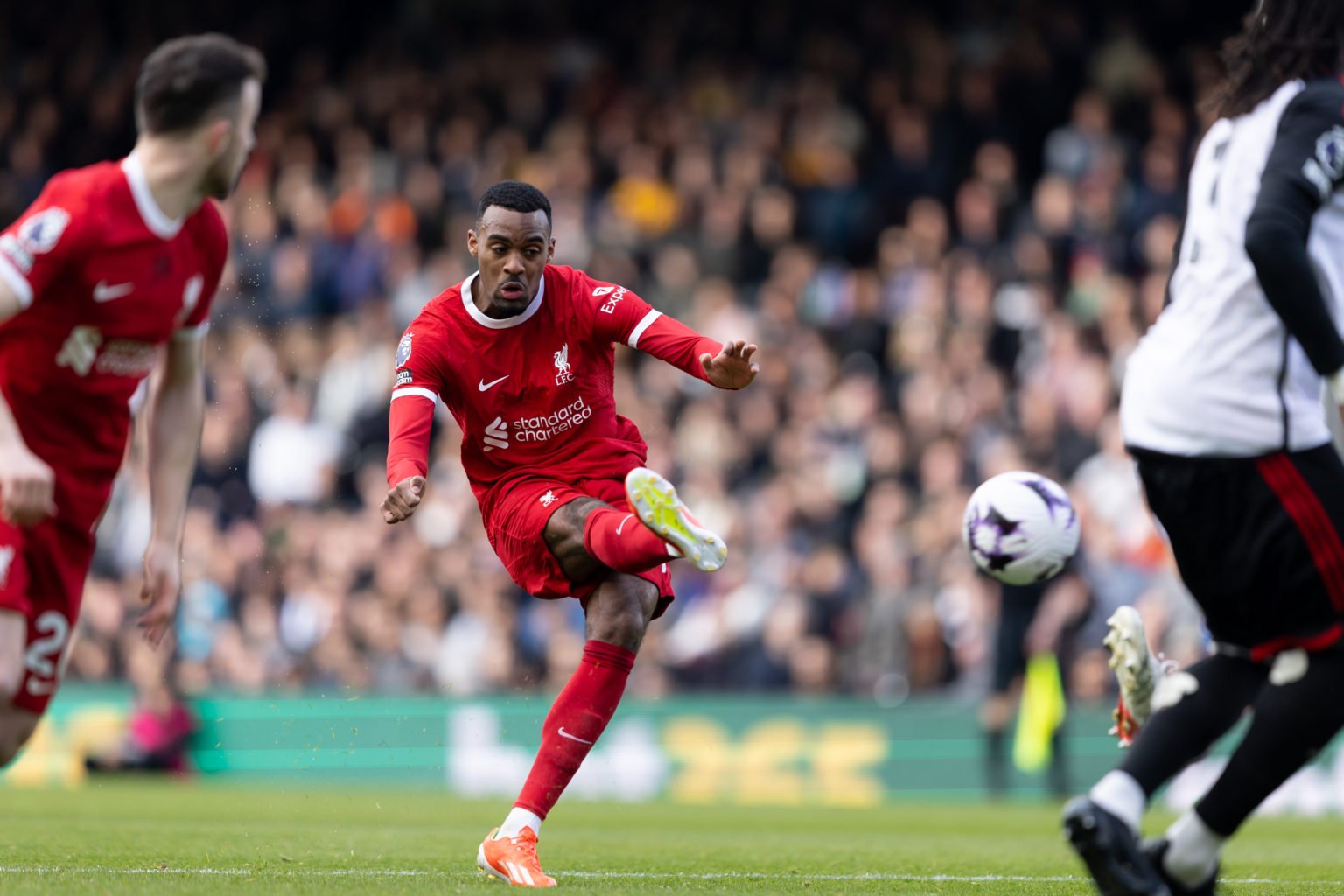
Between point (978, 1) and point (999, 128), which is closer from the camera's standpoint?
point (999, 128)

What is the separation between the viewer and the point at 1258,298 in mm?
4492

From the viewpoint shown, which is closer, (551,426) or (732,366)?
(732,366)

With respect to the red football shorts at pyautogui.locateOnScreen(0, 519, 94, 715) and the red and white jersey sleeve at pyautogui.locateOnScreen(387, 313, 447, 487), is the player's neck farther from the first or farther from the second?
the red and white jersey sleeve at pyautogui.locateOnScreen(387, 313, 447, 487)

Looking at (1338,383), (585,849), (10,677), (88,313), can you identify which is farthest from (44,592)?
→ (585,849)

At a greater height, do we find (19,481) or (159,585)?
(19,481)

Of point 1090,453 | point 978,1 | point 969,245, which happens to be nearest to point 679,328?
point 1090,453

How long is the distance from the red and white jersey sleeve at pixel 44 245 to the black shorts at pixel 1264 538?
8.98 ft

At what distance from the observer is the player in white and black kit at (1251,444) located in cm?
438

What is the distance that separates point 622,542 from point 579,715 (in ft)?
2.03

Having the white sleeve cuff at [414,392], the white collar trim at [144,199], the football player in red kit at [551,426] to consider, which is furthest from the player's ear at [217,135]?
the white sleeve cuff at [414,392]

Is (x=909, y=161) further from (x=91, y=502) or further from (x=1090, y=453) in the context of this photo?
(x=91, y=502)

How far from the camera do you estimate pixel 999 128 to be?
1722 cm

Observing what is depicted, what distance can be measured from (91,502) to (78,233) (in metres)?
0.71

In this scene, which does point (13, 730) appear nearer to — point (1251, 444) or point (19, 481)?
point (19, 481)
